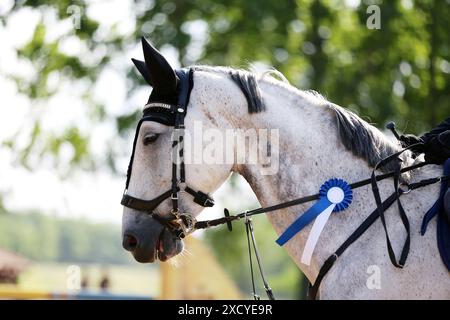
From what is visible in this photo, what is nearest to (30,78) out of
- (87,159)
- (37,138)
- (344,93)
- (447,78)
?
(37,138)

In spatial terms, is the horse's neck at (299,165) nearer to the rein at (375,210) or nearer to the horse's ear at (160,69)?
the rein at (375,210)

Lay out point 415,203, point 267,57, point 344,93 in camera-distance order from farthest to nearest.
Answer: point 267,57
point 344,93
point 415,203

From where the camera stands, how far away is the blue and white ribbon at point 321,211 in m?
4.76

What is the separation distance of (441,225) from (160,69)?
2.04 meters

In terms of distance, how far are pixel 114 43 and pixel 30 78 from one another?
2410 millimetres

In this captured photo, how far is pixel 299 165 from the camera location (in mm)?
4922

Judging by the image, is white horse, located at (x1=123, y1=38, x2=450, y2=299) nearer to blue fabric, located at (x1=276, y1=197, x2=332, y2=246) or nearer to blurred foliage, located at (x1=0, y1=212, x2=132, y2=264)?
blue fabric, located at (x1=276, y1=197, x2=332, y2=246)

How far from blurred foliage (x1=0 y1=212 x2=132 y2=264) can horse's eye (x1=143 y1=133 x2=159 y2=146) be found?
54.7 meters

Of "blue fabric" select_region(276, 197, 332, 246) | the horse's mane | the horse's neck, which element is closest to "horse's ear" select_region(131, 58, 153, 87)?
the horse's mane

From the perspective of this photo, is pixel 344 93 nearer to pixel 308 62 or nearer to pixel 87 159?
pixel 308 62

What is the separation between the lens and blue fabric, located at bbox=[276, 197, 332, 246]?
4789 millimetres

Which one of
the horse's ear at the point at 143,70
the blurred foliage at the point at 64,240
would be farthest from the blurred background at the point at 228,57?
the blurred foliage at the point at 64,240
